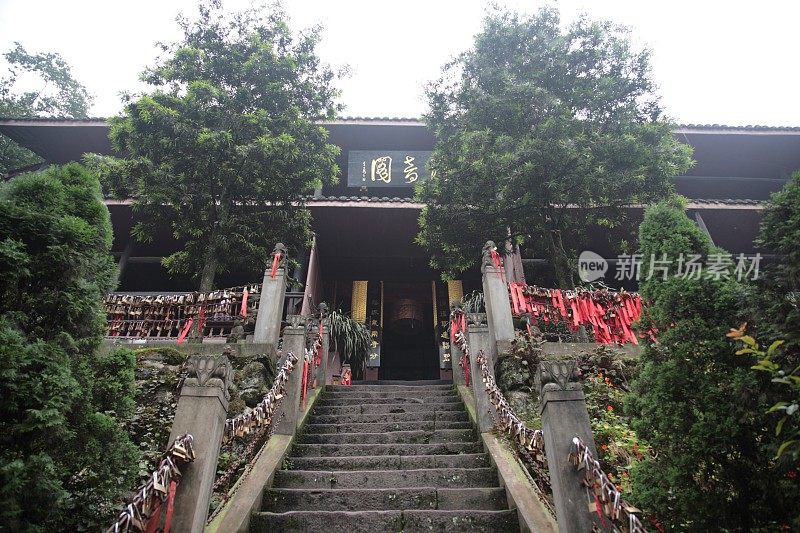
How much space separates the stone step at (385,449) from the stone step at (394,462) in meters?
0.24

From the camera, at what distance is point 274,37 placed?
32.1 feet

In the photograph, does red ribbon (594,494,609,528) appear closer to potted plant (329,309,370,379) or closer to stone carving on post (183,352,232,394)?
stone carving on post (183,352,232,394)

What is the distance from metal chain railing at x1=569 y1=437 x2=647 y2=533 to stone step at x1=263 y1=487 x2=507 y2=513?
1650 millimetres

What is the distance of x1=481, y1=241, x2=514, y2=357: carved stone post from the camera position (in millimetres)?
6809

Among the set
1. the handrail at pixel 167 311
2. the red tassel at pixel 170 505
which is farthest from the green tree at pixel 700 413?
the handrail at pixel 167 311

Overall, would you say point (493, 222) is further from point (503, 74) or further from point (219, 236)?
point (219, 236)

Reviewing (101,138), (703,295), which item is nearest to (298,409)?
(703,295)

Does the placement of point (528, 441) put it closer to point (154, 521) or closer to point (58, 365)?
point (154, 521)

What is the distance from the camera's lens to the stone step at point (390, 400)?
7.04 m

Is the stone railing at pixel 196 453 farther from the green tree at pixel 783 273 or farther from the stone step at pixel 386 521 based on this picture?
the green tree at pixel 783 273

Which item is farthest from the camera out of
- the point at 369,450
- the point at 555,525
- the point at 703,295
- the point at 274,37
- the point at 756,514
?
the point at 274,37

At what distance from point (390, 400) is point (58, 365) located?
4.91m

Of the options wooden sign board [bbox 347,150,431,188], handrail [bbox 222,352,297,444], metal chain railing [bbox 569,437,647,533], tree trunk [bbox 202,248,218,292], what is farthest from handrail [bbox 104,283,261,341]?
wooden sign board [bbox 347,150,431,188]

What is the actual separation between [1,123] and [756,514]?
1743cm
